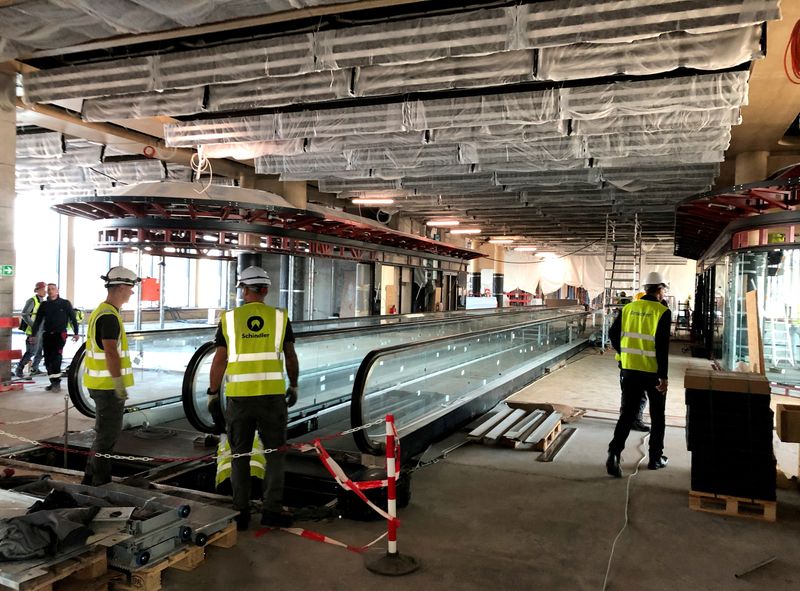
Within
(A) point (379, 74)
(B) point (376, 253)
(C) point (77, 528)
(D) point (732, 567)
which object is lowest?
(D) point (732, 567)

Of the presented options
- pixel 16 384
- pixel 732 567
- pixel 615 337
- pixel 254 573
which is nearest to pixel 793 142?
pixel 615 337

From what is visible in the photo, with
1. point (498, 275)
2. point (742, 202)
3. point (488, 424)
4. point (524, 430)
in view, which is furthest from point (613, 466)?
point (498, 275)

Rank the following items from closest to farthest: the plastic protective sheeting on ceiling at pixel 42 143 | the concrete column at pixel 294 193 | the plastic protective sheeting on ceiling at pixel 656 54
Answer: the plastic protective sheeting on ceiling at pixel 656 54 < the plastic protective sheeting on ceiling at pixel 42 143 < the concrete column at pixel 294 193

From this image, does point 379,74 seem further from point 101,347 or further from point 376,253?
point 376,253

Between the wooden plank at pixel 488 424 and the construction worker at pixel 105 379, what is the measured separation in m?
3.51

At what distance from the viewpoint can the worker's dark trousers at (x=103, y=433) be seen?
14.6 ft

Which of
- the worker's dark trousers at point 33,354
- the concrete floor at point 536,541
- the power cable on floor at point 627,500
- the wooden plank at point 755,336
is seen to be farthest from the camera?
the worker's dark trousers at point 33,354

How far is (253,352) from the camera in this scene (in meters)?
4.00

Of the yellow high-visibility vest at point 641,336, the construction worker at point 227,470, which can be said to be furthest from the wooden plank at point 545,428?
the construction worker at point 227,470

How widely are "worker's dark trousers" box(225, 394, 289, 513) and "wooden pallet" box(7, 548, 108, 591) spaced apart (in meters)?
1.05

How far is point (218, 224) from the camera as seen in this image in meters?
12.1

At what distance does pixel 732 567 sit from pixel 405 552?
77.3 inches

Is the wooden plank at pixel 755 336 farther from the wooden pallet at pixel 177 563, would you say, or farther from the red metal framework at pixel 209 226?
the red metal framework at pixel 209 226

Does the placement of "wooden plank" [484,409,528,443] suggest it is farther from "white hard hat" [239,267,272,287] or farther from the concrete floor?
"white hard hat" [239,267,272,287]
